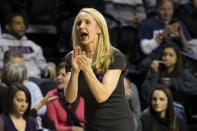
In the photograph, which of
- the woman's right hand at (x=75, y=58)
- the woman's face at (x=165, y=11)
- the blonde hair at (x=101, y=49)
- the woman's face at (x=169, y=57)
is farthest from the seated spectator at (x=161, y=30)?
the woman's right hand at (x=75, y=58)

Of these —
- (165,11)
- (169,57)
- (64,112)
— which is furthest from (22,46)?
(165,11)

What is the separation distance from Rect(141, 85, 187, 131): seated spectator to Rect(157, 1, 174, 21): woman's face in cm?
196

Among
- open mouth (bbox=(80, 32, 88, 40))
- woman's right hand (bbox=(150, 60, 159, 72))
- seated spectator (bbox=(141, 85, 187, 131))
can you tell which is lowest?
seated spectator (bbox=(141, 85, 187, 131))

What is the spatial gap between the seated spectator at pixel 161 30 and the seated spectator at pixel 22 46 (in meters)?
1.45

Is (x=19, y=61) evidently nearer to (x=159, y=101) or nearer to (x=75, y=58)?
(x=159, y=101)

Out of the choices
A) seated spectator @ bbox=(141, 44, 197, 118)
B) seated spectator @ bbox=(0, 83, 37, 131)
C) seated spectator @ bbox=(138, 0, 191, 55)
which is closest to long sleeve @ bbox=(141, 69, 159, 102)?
seated spectator @ bbox=(141, 44, 197, 118)

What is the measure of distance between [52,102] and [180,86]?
1729 mm

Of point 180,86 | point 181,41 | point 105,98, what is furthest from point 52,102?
point 105,98

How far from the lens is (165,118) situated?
5.86 m

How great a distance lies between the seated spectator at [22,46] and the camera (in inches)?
272

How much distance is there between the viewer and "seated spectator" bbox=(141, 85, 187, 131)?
583 cm

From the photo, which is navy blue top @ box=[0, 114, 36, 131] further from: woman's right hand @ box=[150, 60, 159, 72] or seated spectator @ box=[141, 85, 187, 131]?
woman's right hand @ box=[150, 60, 159, 72]

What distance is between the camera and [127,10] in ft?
26.8

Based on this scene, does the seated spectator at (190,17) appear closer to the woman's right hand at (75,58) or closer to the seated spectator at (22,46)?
the seated spectator at (22,46)
